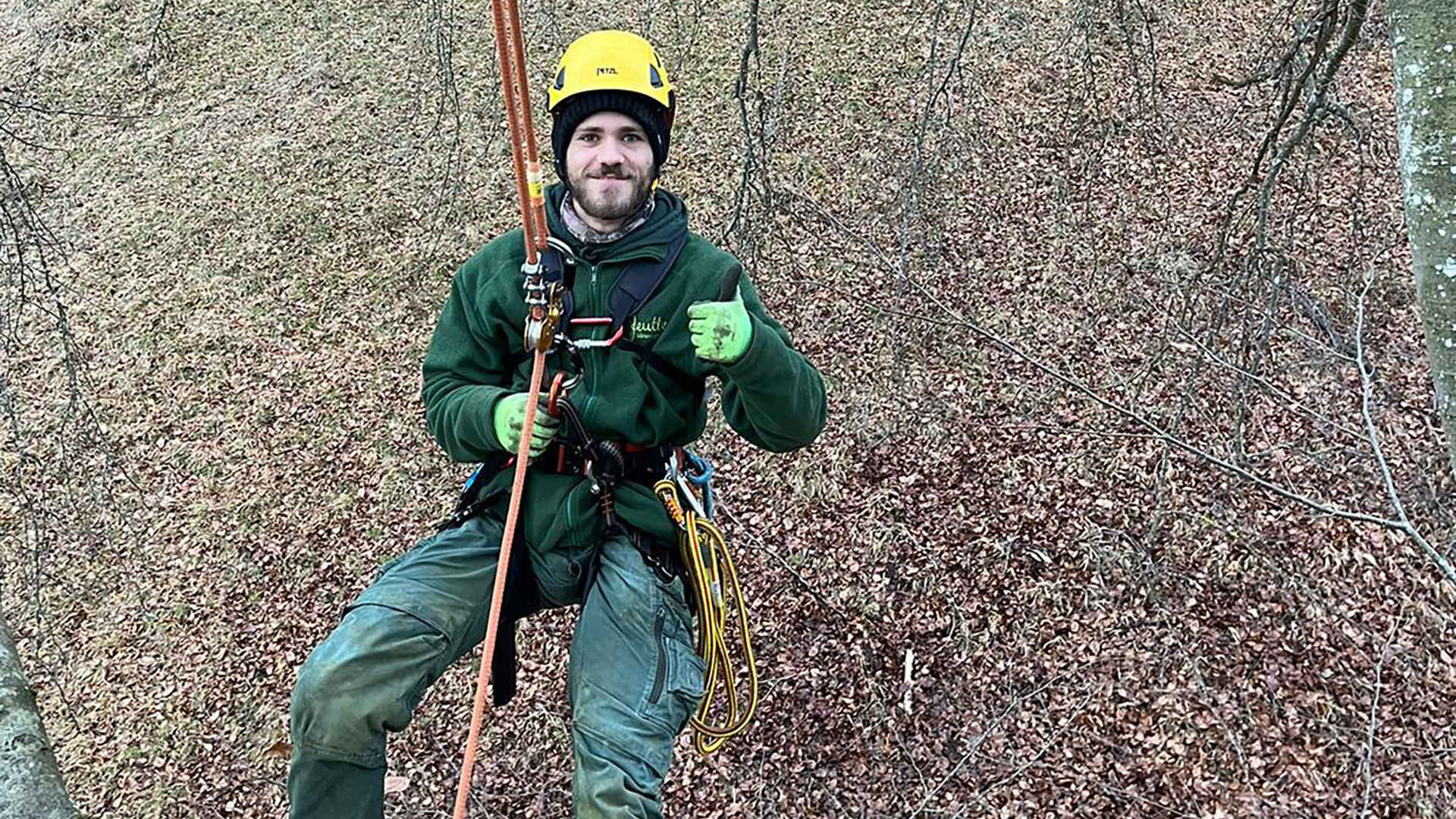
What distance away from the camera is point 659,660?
2.60m

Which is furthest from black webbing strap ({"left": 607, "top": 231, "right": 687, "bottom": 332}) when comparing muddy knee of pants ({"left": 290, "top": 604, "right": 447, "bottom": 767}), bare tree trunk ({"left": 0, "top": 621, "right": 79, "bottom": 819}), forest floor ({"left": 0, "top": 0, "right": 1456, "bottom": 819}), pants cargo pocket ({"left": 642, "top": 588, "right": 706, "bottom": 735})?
bare tree trunk ({"left": 0, "top": 621, "right": 79, "bottom": 819})

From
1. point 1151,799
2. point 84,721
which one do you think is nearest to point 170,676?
point 84,721

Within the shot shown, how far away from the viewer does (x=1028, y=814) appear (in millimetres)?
4391

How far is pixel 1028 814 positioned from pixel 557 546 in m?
2.76

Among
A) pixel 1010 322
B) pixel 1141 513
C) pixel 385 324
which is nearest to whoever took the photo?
pixel 1141 513

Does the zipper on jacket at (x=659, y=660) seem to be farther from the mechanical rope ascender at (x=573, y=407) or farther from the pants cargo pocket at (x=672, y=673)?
the mechanical rope ascender at (x=573, y=407)

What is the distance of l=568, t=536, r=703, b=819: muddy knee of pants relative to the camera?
234 cm

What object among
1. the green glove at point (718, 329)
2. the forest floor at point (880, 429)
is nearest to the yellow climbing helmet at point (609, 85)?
the green glove at point (718, 329)

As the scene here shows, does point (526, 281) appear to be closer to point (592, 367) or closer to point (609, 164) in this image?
point (592, 367)

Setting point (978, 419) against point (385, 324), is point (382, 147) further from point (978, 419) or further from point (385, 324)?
point (978, 419)

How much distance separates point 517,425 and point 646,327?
0.44 m

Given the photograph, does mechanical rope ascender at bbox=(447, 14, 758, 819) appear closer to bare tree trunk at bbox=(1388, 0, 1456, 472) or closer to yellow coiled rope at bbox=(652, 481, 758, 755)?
yellow coiled rope at bbox=(652, 481, 758, 755)

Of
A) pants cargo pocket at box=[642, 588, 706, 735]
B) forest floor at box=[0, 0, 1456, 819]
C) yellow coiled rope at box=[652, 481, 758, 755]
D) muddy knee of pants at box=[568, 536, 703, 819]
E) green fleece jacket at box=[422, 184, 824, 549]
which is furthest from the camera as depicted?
forest floor at box=[0, 0, 1456, 819]

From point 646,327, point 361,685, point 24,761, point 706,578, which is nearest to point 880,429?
point 706,578
